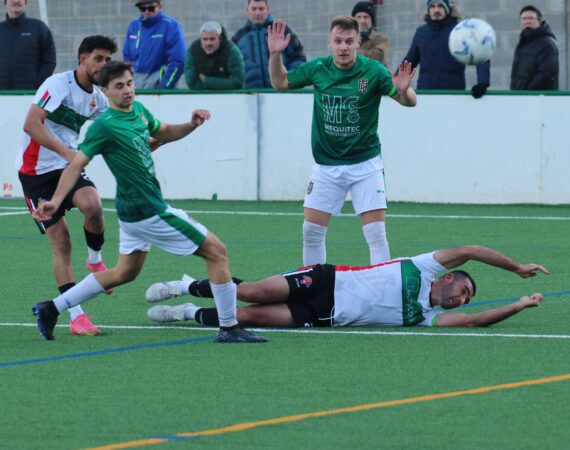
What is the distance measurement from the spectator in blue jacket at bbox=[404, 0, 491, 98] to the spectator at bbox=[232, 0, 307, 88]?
146 cm

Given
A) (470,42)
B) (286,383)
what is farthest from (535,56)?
(286,383)

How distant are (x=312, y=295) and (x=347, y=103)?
6.00 feet

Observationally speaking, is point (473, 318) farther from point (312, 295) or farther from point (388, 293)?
point (312, 295)

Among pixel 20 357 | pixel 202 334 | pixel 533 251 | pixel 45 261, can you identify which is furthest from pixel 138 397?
pixel 533 251

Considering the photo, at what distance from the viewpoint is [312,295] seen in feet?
33.0

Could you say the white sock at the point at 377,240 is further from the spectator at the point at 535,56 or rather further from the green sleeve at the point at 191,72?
the green sleeve at the point at 191,72

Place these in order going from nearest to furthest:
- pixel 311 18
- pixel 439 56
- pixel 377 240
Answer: pixel 377 240 < pixel 439 56 < pixel 311 18

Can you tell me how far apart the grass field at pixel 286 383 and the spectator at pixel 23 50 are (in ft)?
25.5

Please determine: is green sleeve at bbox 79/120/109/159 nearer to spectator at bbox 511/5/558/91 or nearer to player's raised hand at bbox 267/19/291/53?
player's raised hand at bbox 267/19/291/53

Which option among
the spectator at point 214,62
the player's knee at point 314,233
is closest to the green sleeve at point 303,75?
the player's knee at point 314,233

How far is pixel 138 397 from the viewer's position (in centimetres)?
768

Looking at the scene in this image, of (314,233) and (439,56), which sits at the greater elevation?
(439,56)

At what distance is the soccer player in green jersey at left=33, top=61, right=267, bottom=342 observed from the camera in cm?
923

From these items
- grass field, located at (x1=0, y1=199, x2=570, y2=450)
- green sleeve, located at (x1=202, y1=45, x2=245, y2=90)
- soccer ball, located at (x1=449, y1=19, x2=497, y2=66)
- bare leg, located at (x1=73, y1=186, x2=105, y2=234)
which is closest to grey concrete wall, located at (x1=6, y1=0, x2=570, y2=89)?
green sleeve, located at (x1=202, y1=45, x2=245, y2=90)
